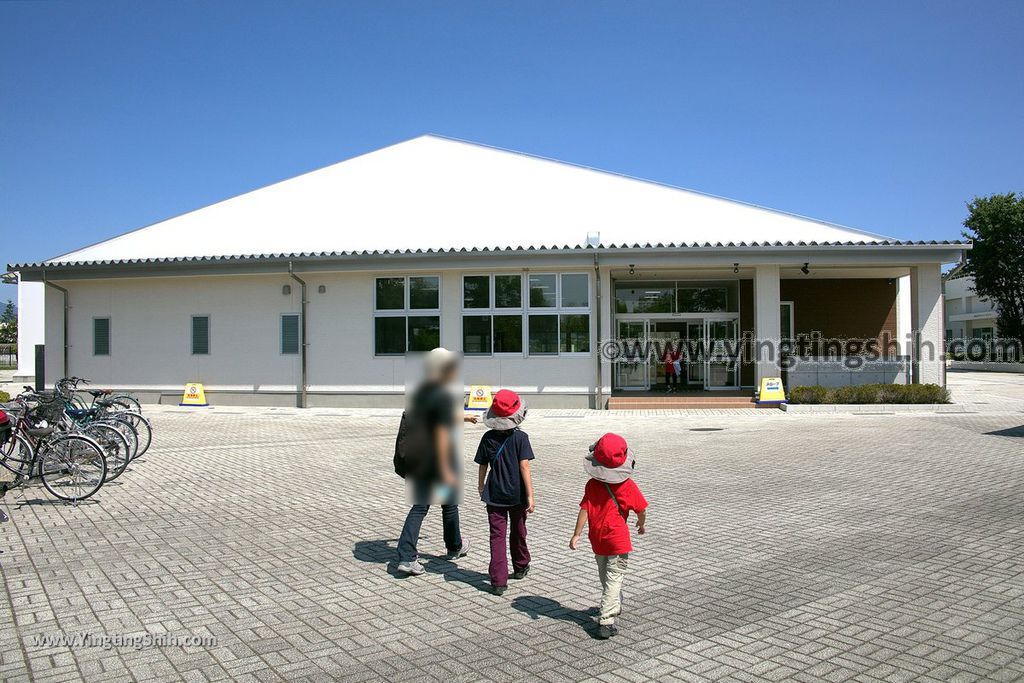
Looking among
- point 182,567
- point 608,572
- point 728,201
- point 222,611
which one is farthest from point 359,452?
point 728,201

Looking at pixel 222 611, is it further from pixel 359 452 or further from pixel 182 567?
pixel 359 452

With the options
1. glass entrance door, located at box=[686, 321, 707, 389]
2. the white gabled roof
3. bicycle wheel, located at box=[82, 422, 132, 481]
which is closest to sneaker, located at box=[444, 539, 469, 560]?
bicycle wheel, located at box=[82, 422, 132, 481]

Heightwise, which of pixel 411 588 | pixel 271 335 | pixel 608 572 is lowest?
pixel 411 588

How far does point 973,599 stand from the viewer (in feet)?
18.3

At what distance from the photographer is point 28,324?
4266cm

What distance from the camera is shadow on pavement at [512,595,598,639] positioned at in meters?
5.18

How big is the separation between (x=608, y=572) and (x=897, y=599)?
2.25m

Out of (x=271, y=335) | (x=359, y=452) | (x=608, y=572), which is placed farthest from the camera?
(x=271, y=335)

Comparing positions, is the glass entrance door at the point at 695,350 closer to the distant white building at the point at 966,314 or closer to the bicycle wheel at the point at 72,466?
the bicycle wheel at the point at 72,466

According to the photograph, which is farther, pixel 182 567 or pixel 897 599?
pixel 182 567

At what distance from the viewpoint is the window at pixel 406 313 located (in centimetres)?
2228

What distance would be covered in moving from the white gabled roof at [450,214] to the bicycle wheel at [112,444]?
1258 cm

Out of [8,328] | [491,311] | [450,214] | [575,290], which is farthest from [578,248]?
[8,328]

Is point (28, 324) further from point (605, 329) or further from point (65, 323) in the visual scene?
point (605, 329)
